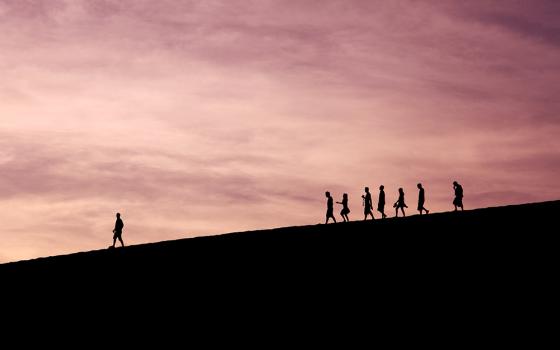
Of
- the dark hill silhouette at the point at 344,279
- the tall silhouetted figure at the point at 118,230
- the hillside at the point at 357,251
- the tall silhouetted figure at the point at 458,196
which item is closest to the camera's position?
the dark hill silhouette at the point at 344,279

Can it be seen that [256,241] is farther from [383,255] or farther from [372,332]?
[372,332]

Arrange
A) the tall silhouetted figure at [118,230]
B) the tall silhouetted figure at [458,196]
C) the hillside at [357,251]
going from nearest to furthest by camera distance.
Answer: the hillside at [357,251]
the tall silhouetted figure at [458,196]
the tall silhouetted figure at [118,230]

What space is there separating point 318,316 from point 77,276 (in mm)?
10774

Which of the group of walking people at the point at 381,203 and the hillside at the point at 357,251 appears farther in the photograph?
the group of walking people at the point at 381,203

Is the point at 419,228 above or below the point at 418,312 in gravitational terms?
above

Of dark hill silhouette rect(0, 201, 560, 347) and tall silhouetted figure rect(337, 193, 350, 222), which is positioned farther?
tall silhouetted figure rect(337, 193, 350, 222)

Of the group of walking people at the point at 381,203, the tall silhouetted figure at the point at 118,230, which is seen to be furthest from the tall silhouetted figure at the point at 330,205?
the tall silhouetted figure at the point at 118,230

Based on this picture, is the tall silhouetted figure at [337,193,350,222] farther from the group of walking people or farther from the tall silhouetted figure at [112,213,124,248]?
the tall silhouetted figure at [112,213,124,248]

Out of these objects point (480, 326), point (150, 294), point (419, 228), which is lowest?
point (480, 326)

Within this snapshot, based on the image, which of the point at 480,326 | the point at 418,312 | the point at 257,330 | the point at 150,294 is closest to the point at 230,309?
the point at 257,330

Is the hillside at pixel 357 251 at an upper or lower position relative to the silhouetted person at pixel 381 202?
lower

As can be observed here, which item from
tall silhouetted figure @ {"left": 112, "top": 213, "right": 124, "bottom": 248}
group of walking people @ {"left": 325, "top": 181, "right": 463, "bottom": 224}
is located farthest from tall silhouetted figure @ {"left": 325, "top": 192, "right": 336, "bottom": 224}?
tall silhouetted figure @ {"left": 112, "top": 213, "right": 124, "bottom": 248}

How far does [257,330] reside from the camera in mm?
21750

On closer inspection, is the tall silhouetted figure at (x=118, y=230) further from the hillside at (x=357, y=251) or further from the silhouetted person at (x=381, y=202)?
the silhouetted person at (x=381, y=202)
